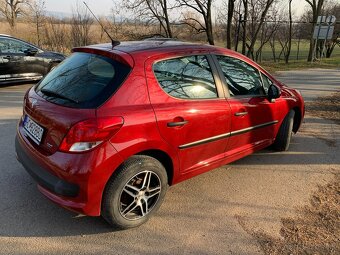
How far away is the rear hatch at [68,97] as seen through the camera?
8.57 feet

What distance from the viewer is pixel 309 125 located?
630 centimetres

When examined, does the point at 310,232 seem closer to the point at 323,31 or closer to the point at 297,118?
the point at 297,118

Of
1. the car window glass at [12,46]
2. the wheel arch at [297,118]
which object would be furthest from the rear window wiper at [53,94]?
the car window glass at [12,46]

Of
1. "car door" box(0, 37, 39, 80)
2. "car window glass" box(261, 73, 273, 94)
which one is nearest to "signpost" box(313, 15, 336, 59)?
"car door" box(0, 37, 39, 80)

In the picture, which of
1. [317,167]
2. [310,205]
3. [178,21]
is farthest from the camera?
[178,21]

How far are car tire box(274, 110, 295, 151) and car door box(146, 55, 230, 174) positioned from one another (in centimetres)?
142

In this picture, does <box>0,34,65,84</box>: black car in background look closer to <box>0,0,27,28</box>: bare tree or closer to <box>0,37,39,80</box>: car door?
<box>0,37,39,80</box>: car door

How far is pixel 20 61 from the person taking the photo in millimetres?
8672

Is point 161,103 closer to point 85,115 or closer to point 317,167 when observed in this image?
point 85,115

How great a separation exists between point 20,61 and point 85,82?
688 cm

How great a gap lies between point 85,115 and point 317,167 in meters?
3.40

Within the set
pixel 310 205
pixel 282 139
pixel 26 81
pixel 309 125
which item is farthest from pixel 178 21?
pixel 310 205

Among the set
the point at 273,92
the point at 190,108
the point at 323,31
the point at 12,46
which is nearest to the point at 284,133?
the point at 273,92

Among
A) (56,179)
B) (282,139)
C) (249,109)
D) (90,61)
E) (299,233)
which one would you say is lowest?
(299,233)
